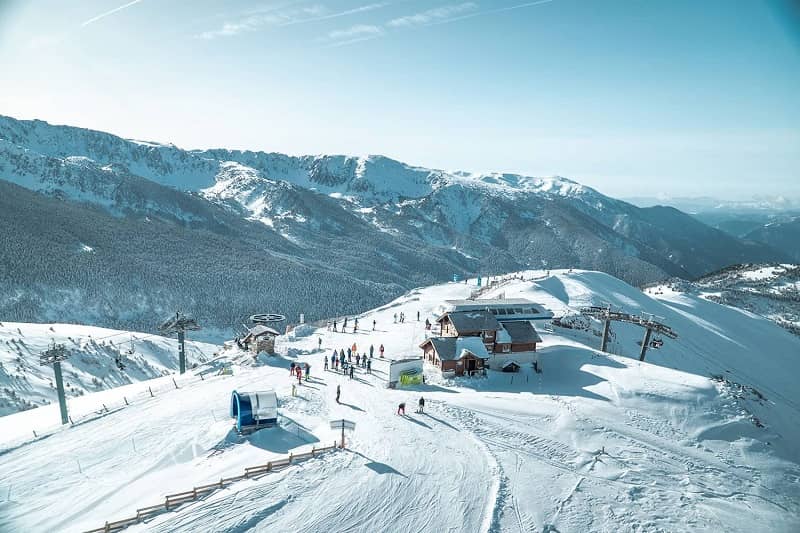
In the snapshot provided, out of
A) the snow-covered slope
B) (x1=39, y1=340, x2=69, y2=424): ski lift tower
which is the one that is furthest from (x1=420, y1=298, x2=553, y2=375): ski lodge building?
the snow-covered slope

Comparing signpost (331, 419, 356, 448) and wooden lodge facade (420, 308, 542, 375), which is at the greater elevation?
signpost (331, 419, 356, 448)

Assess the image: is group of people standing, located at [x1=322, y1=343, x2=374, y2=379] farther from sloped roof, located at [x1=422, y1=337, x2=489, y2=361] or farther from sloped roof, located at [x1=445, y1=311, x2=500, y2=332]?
sloped roof, located at [x1=445, y1=311, x2=500, y2=332]

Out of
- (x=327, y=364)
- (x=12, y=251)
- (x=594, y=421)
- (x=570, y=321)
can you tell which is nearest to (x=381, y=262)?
(x=12, y=251)

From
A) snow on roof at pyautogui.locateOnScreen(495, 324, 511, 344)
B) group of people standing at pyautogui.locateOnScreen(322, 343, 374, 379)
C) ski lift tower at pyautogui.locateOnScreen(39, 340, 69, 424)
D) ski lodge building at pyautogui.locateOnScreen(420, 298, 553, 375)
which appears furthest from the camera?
snow on roof at pyautogui.locateOnScreen(495, 324, 511, 344)

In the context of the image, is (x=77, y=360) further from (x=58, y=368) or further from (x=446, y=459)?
(x=446, y=459)

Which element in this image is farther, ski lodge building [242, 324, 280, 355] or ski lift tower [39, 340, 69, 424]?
ski lodge building [242, 324, 280, 355]

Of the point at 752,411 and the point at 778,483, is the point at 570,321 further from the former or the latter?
the point at 778,483
